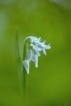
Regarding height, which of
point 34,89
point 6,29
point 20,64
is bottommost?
point 20,64

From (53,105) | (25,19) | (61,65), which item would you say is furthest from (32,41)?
(25,19)

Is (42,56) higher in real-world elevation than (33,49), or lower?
higher

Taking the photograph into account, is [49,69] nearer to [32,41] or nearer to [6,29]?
[6,29]

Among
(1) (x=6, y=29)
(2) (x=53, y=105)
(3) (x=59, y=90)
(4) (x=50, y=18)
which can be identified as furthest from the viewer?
(4) (x=50, y=18)

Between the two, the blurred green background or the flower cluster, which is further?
the blurred green background

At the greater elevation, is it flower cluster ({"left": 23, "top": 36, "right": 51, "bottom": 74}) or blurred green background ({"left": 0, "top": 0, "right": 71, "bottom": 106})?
blurred green background ({"left": 0, "top": 0, "right": 71, "bottom": 106})

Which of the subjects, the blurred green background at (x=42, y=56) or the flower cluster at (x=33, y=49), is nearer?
the flower cluster at (x=33, y=49)

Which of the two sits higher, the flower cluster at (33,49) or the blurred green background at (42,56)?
the blurred green background at (42,56)

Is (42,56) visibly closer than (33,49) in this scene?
No
